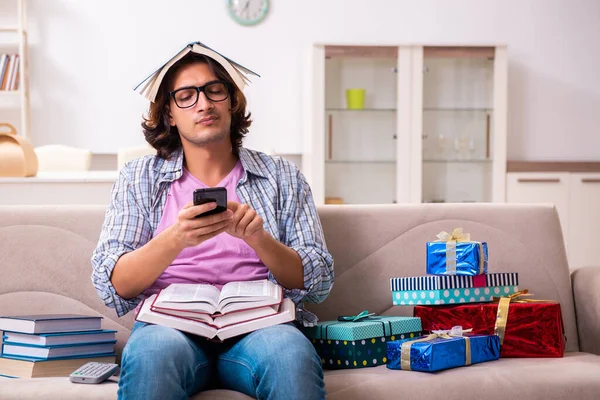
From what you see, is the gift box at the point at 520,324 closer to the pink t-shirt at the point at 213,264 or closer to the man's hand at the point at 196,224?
the pink t-shirt at the point at 213,264

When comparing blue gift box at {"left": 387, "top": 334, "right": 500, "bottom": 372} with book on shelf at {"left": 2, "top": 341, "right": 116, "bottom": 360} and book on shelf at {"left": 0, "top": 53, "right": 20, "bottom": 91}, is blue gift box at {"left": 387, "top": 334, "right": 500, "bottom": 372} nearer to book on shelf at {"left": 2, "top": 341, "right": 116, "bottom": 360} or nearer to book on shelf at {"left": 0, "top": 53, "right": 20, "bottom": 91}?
book on shelf at {"left": 2, "top": 341, "right": 116, "bottom": 360}

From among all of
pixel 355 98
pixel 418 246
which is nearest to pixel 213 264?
pixel 418 246

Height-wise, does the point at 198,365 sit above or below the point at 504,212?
Result: below

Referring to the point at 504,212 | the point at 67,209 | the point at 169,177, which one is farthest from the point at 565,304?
the point at 67,209

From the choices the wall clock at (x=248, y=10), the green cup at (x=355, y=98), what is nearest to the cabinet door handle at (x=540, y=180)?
the green cup at (x=355, y=98)

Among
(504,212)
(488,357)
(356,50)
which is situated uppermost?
(356,50)

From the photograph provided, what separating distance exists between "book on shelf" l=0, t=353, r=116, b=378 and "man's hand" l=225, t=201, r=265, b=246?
496 millimetres

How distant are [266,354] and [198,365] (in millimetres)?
158

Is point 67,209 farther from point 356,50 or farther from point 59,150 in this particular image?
point 356,50

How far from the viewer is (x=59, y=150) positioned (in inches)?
175

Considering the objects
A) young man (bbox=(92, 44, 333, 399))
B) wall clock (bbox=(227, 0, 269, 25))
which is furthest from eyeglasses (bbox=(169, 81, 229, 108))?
wall clock (bbox=(227, 0, 269, 25))

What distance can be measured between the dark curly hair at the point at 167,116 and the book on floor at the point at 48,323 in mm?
460

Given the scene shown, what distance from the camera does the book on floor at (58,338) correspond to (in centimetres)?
171

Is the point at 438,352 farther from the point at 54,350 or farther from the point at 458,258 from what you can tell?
the point at 54,350
